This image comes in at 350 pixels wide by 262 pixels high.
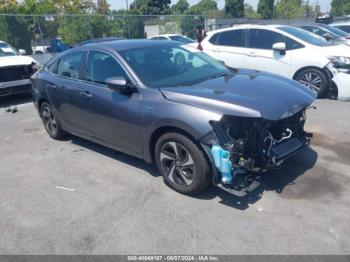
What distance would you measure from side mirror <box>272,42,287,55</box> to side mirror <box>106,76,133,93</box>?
5173 millimetres

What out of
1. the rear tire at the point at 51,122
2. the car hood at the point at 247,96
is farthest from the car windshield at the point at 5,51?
the car hood at the point at 247,96

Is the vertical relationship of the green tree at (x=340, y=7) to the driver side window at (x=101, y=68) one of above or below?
below

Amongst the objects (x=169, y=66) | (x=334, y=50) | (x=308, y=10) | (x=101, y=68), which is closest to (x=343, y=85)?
(x=334, y=50)

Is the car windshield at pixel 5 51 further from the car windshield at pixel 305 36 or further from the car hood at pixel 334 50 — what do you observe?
the car hood at pixel 334 50

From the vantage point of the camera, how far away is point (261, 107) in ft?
11.9

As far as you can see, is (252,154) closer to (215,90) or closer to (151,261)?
(215,90)

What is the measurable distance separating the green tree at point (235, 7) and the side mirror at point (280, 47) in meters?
50.8

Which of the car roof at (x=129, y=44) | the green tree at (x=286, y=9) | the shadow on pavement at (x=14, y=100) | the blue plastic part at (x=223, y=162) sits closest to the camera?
the blue plastic part at (x=223, y=162)

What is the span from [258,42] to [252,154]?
5.90m

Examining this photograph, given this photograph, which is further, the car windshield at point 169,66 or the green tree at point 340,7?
the green tree at point 340,7

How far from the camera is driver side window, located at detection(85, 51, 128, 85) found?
4559 mm

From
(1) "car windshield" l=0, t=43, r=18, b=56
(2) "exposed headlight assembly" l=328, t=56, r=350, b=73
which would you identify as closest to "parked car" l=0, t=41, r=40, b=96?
(1) "car windshield" l=0, t=43, r=18, b=56

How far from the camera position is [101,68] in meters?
4.82

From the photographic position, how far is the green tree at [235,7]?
55678 millimetres
